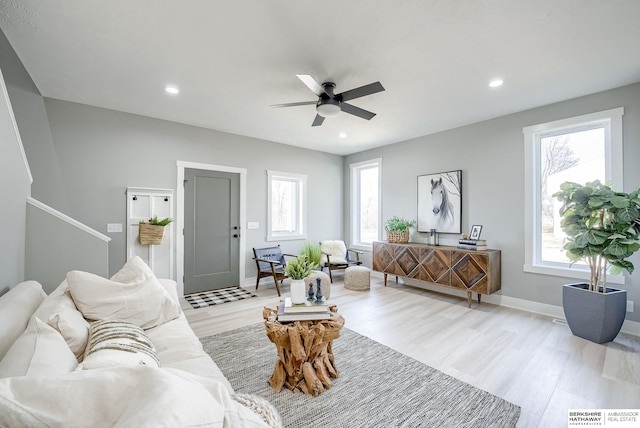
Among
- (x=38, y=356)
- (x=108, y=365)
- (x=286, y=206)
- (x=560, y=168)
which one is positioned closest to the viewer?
(x=38, y=356)

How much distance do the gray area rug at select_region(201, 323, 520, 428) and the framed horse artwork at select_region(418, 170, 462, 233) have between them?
271cm

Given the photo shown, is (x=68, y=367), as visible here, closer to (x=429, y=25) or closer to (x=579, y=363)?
(x=429, y=25)

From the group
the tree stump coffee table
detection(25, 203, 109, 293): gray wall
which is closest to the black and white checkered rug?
detection(25, 203, 109, 293): gray wall

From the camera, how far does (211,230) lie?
15.2 feet

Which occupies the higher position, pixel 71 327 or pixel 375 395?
pixel 71 327

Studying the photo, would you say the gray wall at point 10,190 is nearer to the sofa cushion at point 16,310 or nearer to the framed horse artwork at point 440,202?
the sofa cushion at point 16,310

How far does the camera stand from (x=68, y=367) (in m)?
1.03

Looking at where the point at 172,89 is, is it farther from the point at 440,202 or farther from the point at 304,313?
the point at 440,202

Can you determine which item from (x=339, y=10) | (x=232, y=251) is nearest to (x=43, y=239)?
(x=232, y=251)

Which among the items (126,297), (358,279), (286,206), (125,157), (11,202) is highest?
(125,157)

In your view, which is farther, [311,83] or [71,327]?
[311,83]

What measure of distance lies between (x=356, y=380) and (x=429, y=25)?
9.14ft

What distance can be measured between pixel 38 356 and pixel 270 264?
148 inches

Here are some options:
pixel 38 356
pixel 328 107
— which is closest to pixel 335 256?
pixel 328 107
